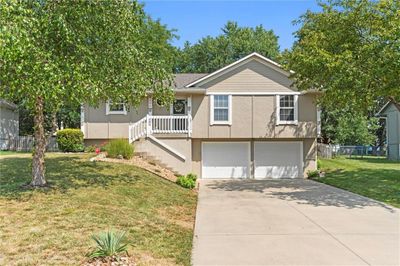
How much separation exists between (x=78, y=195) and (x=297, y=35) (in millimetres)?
13002

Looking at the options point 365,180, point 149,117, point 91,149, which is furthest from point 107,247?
point 91,149

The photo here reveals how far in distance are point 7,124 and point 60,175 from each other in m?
15.4

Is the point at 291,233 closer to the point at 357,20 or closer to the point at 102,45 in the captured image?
the point at 102,45

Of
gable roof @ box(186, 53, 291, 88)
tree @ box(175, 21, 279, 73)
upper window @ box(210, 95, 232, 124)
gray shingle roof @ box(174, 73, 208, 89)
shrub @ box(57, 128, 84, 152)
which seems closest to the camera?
shrub @ box(57, 128, 84, 152)

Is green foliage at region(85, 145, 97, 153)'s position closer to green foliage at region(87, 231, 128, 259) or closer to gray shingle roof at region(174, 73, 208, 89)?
gray shingle roof at region(174, 73, 208, 89)

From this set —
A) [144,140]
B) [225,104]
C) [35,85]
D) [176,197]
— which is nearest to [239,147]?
[225,104]

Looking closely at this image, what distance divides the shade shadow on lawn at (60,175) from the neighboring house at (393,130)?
2478 cm

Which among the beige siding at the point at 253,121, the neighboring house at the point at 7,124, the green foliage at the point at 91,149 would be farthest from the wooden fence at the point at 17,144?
the beige siding at the point at 253,121

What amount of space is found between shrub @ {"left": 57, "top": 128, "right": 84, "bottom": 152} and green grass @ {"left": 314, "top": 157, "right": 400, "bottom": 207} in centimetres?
A: 1321

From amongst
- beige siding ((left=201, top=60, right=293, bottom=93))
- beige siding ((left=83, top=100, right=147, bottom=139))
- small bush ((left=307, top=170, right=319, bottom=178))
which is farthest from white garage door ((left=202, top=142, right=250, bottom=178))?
beige siding ((left=83, top=100, right=147, bottom=139))

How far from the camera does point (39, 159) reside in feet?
34.3

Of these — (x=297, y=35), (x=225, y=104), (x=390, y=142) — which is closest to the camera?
(x=297, y=35)

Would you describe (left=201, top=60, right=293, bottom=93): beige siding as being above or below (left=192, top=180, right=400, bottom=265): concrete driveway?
above

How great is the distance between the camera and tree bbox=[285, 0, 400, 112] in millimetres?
12469
